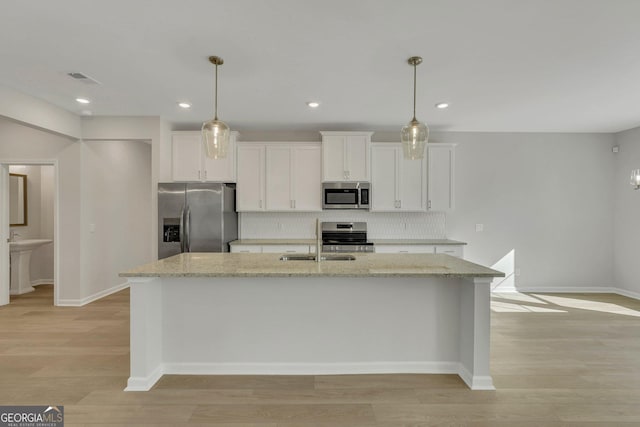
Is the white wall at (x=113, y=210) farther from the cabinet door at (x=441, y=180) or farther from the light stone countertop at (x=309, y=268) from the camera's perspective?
the cabinet door at (x=441, y=180)

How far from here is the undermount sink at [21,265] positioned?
511 centimetres

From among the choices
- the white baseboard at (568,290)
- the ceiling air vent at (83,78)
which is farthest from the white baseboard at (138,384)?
the white baseboard at (568,290)

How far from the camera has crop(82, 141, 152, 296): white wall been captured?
470 cm

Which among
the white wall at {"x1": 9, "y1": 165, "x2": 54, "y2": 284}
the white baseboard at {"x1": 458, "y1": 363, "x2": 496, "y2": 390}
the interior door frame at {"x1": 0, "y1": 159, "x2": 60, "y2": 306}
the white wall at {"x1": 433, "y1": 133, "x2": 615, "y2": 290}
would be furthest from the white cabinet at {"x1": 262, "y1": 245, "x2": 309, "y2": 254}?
the white wall at {"x1": 9, "y1": 165, "x2": 54, "y2": 284}

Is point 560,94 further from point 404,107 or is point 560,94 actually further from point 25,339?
point 25,339

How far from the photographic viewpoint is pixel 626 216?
5.19m

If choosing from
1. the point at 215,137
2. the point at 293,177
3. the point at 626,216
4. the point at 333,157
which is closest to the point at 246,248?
the point at 293,177

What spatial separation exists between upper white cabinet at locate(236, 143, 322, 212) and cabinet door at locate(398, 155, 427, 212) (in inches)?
49.7

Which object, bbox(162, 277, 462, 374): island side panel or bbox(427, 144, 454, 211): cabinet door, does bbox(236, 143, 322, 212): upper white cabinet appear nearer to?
bbox(427, 144, 454, 211): cabinet door

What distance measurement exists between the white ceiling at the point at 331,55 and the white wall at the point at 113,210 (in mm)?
1055

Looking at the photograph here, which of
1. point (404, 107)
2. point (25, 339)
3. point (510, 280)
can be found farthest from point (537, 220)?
point (25, 339)

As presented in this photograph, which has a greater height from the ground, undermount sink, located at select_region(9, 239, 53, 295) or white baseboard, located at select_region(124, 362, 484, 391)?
undermount sink, located at select_region(9, 239, 53, 295)

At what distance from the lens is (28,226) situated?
568 centimetres

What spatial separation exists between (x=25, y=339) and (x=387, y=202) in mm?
4660
